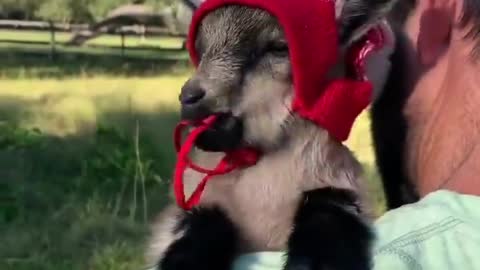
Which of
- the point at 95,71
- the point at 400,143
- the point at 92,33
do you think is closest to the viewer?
the point at 400,143

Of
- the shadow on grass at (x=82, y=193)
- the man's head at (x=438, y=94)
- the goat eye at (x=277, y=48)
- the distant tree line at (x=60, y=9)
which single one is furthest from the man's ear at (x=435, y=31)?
the distant tree line at (x=60, y=9)

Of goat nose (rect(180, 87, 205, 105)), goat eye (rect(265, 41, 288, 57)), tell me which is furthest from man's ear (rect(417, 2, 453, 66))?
goat nose (rect(180, 87, 205, 105))

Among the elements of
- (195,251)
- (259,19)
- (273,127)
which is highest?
(259,19)

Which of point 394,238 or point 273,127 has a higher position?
point 273,127

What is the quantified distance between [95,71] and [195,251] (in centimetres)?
1059

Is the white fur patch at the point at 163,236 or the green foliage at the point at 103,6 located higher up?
the white fur patch at the point at 163,236

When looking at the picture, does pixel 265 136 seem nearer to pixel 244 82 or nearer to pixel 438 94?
pixel 244 82

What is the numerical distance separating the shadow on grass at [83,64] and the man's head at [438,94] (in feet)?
29.4

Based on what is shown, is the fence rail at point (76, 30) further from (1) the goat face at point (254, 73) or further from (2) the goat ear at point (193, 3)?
(1) the goat face at point (254, 73)

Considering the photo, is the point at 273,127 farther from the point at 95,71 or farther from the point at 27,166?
the point at 95,71

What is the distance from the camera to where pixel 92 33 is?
17281mm

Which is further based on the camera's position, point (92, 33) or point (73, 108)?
point (92, 33)

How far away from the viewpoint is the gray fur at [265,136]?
1.42m

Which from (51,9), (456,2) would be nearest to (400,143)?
(456,2)
